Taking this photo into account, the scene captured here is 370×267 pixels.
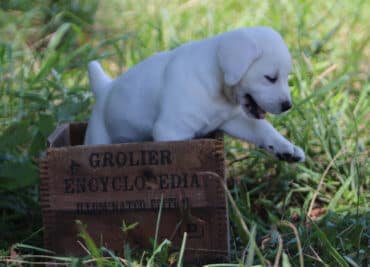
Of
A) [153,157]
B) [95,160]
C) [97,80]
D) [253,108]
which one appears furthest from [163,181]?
[97,80]

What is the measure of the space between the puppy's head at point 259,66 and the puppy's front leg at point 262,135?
0.48 ft

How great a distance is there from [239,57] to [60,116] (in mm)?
897

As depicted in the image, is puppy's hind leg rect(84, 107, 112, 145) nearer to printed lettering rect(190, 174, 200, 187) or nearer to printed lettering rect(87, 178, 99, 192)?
printed lettering rect(87, 178, 99, 192)

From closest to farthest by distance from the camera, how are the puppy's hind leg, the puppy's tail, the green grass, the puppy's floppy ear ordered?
the puppy's floppy ear < the green grass < the puppy's hind leg < the puppy's tail

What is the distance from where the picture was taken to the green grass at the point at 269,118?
2.05 metres

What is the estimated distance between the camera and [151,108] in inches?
81.8

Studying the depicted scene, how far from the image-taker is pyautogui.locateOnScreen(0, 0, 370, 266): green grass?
205 cm

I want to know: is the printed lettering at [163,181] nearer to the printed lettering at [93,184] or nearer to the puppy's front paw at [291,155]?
the printed lettering at [93,184]

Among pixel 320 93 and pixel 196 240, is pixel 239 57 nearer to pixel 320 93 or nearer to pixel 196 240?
pixel 196 240

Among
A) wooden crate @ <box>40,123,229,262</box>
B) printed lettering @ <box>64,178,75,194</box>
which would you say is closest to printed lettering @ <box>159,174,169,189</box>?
wooden crate @ <box>40,123,229,262</box>

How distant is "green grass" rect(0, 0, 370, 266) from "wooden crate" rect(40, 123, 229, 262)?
0.09 meters

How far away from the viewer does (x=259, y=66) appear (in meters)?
1.92

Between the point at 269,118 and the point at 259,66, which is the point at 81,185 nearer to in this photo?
the point at 259,66

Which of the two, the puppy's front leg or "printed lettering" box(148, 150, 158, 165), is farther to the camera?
the puppy's front leg
